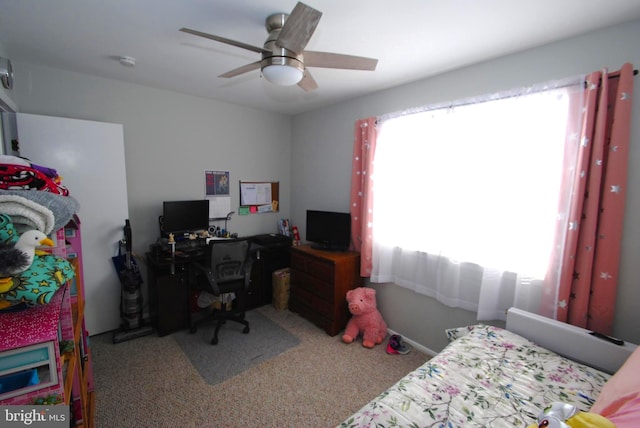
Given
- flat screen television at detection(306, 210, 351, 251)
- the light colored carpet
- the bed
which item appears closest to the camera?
the bed

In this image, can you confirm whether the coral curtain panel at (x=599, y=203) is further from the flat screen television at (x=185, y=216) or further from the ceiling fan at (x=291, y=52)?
the flat screen television at (x=185, y=216)

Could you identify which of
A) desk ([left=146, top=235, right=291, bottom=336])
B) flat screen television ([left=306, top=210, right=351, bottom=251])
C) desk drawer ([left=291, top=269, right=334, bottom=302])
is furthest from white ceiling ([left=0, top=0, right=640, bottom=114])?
desk drawer ([left=291, top=269, right=334, bottom=302])

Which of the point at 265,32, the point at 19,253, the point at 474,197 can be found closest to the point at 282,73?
the point at 265,32

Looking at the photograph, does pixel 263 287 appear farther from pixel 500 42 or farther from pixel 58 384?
pixel 500 42

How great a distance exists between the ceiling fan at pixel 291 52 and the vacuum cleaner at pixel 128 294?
6.82 feet

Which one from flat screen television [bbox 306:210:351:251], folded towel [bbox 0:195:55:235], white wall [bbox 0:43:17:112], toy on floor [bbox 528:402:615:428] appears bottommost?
toy on floor [bbox 528:402:615:428]

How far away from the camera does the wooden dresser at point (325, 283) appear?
9.34 ft

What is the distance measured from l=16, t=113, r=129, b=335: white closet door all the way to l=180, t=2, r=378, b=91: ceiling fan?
1750 mm

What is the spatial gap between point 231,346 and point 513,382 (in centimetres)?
226

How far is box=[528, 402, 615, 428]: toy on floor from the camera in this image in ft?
2.76

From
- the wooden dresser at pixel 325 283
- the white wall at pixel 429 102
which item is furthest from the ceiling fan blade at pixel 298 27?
the wooden dresser at pixel 325 283

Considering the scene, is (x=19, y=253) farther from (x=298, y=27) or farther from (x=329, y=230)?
(x=329, y=230)

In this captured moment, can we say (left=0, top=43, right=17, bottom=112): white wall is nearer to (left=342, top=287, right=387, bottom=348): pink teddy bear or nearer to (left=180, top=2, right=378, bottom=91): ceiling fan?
(left=180, top=2, right=378, bottom=91): ceiling fan

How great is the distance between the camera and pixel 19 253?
0.73 meters
